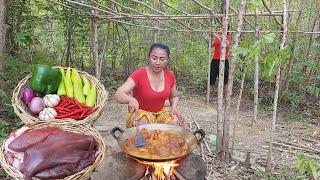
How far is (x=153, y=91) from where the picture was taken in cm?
360

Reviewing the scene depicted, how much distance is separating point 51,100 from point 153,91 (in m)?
0.95

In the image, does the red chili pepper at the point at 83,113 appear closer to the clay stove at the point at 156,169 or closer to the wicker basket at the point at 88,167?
the wicker basket at the point at 88,167

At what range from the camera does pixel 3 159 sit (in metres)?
2.43

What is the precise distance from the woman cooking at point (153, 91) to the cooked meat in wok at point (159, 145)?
33 centimetres

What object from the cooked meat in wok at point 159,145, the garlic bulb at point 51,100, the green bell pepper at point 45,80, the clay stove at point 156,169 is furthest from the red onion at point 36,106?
the cooked meat in wok at point 159,145

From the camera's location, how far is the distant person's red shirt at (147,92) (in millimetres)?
3561

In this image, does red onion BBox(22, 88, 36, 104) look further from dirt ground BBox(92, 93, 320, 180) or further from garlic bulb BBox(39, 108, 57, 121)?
dirt ground BBox(92, 93, 320, 180)

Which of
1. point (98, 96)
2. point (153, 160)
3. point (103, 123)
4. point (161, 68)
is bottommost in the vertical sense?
point (103, 123)

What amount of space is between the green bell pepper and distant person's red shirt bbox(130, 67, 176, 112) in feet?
2.40

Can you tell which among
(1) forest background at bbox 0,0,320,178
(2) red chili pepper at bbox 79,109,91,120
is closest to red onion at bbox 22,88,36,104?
(2) red chili pepper at bbox 79,109,91,120

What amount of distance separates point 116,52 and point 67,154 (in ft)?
22.5

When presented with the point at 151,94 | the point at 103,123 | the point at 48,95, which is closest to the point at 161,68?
the point at 151,94

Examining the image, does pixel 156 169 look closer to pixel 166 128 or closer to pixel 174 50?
pixel 166 128

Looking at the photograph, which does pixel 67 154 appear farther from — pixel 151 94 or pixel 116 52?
pixel 116 52
